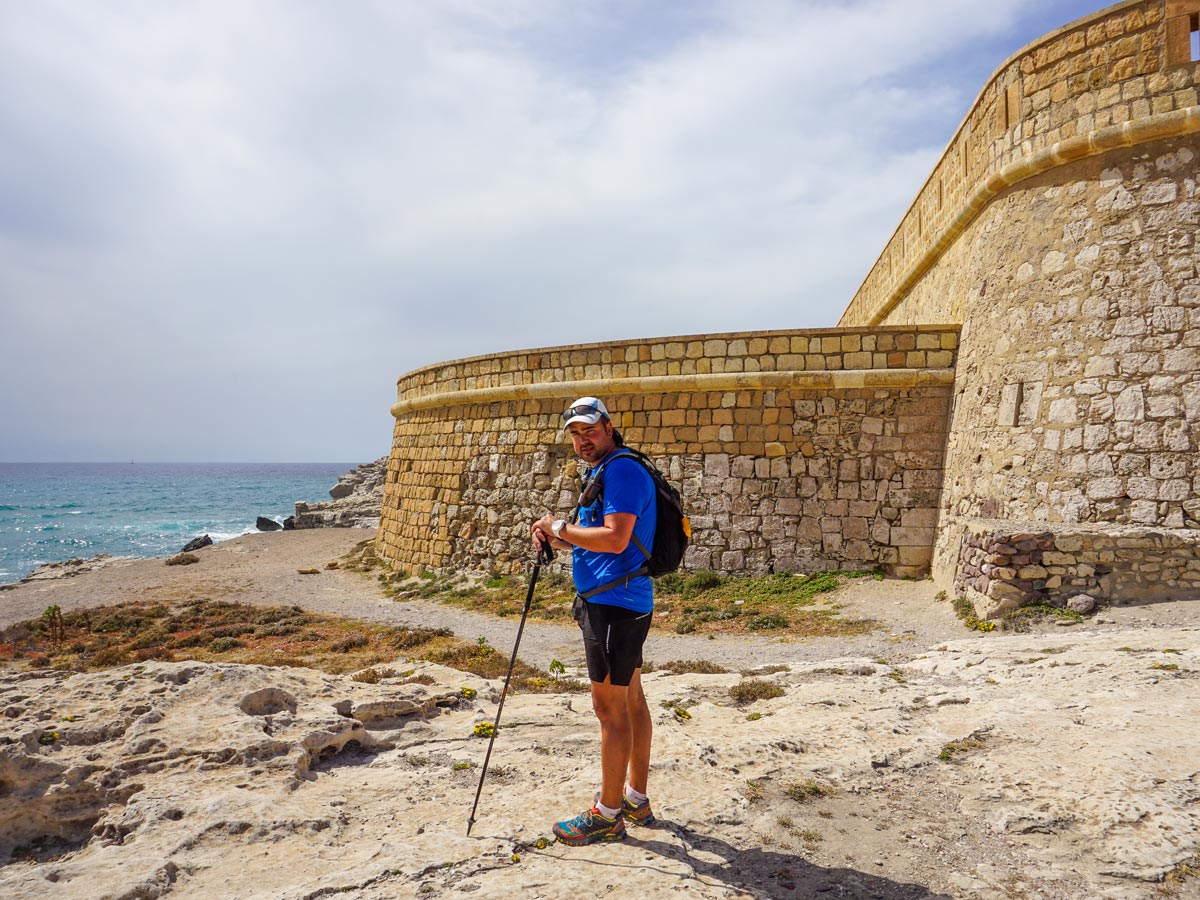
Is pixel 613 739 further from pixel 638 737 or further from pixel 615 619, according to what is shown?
pixel 615 619

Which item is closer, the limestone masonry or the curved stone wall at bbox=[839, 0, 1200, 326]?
the limestone masonry

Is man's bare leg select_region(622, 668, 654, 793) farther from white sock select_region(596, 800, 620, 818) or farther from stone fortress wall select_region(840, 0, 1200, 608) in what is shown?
stone fortress wall select_region(840, 0, 1200, 608)

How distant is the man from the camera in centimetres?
290

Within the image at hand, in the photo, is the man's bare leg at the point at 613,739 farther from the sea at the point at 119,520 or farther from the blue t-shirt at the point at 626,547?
the sea at the point at 119,520

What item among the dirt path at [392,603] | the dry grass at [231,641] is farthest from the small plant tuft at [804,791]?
the dirt path at [392,603]

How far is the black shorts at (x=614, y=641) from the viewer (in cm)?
290

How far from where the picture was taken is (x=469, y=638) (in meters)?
10.1

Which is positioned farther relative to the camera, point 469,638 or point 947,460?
point 947,460

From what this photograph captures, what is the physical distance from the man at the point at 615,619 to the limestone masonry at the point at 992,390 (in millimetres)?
6384

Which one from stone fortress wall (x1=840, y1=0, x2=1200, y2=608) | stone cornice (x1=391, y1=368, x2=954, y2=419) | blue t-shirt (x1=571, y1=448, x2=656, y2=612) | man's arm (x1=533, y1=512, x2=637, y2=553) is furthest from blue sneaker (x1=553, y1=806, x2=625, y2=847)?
stone cornice (x1=391, y1=368, x2=954, y2=419)

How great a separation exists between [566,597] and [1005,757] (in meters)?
9.38

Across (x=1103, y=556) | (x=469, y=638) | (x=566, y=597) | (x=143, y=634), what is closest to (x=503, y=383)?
(x=566, y=597)

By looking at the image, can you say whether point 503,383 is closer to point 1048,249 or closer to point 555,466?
point 555,466

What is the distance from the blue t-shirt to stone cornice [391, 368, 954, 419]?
918 cm
